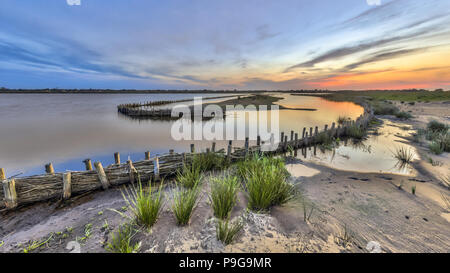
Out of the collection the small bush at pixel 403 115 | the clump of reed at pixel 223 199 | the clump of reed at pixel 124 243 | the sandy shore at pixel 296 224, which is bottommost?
the sandy shore at pixel 296 224

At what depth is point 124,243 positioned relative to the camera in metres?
2.96

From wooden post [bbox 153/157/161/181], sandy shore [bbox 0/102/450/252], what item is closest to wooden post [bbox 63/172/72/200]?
sandy shore [bbox 0/102/450/252]

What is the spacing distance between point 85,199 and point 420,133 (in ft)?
66.9

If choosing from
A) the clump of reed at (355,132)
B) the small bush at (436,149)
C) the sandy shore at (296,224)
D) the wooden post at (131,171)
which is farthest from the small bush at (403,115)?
the wooden post at (131,171)

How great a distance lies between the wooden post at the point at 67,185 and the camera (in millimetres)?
5426

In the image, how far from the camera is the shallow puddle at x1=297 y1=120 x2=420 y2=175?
7660 mm

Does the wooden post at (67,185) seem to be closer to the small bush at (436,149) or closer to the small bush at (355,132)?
the small bush at (436,149)

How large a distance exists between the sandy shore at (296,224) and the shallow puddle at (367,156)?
1731 mm

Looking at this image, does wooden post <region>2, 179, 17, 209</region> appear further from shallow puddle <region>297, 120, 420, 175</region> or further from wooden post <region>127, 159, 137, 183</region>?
shallow puddle <region>297, 120, 420, 175</region>

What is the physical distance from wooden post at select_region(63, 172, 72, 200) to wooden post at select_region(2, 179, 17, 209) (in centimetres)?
112

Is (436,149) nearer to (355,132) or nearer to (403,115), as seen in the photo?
(355,132)
